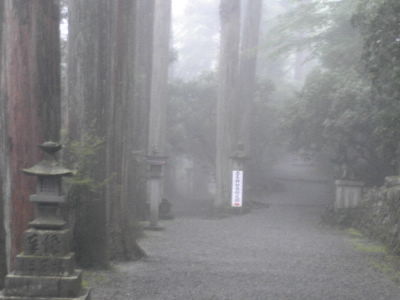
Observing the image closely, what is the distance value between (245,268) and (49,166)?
4.59m

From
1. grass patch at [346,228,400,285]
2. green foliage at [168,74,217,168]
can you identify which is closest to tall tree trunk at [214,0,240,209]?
green foliage at [168,74,217,168]

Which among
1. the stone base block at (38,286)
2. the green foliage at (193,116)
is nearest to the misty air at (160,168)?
the stone base block at (38,286)

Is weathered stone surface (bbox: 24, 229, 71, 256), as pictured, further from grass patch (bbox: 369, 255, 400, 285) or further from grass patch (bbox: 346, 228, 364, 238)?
grass patch (bbox: 346, 228, 364, 238)

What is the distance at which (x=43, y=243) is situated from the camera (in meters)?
4.82

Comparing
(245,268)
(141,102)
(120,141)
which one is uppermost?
(141,102)

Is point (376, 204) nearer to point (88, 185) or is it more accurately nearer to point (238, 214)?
point (238, 214)

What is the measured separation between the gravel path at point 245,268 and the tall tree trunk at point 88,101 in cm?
64

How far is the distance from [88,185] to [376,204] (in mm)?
8619

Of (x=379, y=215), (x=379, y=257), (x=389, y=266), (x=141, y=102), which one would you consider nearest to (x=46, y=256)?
(x=389, y=266)

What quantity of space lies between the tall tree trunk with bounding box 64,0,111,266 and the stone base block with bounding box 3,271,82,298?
288 cm

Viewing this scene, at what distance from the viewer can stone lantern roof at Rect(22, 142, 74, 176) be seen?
Answer: 193 inches

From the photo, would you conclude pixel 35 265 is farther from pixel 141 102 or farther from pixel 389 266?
pixel 141 102

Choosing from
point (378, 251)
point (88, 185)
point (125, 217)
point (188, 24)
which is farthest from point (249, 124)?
point (188, 24)

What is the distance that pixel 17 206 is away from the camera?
5695 millimetres
